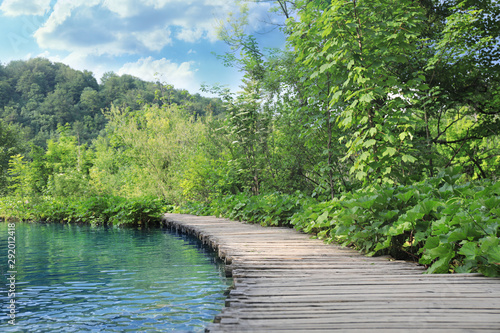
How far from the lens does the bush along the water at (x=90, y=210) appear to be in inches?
478

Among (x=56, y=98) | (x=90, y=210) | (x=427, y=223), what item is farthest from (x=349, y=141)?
(x=56, y=98)

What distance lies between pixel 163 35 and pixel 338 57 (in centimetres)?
5592

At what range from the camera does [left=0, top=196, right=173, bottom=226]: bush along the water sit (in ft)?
39.8

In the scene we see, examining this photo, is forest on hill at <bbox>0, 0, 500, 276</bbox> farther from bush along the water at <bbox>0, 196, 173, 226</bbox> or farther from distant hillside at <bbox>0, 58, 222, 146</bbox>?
distant hillside at <bbox>0, 58, 222, 146</bbox>

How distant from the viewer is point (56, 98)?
4403 cm

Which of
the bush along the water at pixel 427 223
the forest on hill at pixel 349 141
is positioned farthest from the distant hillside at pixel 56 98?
the bush along the water at pixel 427 223

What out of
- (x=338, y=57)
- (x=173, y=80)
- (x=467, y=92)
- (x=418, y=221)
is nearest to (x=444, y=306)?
(x=418, y=221)

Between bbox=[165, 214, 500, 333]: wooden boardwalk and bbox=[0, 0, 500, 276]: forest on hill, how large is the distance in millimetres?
345

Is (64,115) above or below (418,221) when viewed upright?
above

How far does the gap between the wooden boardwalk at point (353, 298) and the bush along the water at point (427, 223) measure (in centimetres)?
19

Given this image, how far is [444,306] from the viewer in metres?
2.07

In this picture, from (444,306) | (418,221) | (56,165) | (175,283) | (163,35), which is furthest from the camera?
(163,35)

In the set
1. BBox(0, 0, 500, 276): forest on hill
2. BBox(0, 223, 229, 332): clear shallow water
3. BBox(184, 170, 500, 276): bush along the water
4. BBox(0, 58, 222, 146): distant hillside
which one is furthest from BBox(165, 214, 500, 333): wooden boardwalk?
BBox(0, 58, 222, 146): distant hillside

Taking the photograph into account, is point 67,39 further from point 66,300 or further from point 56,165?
point 66,300
